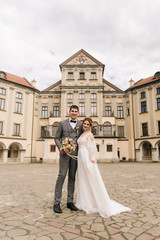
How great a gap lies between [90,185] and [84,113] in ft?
87.4

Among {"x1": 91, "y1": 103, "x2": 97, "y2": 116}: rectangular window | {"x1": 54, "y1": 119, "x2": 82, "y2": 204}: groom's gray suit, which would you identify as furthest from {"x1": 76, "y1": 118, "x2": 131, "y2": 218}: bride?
{"x1": 91, "y1": 103, "x2": 97, "y2": 116}: rectangular window

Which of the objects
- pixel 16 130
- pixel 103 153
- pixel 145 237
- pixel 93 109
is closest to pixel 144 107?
pixel 93 109

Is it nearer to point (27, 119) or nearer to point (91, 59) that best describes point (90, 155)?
point (27, 119)

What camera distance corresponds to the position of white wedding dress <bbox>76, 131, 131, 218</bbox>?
13.5ft

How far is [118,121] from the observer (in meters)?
32.3

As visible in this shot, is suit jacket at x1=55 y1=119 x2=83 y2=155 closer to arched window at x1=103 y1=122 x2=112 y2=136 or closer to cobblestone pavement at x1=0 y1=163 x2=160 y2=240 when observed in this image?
cobblestone pavement at x1=0 y1=163 x2=160 y2=240

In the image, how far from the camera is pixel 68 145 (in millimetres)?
4367

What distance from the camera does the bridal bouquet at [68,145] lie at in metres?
4.35

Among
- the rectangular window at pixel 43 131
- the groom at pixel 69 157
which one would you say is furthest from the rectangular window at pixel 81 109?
the groom at pixel 69 157

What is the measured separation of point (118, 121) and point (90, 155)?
93.7 ft

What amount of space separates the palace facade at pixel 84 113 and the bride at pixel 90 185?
24.0 m

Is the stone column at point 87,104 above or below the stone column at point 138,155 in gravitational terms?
above

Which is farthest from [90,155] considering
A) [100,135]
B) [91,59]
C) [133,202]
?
[91,59]

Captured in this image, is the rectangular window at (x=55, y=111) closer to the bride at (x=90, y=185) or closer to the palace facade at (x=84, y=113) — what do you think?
A: the palace facade at (x=84, y=113)
